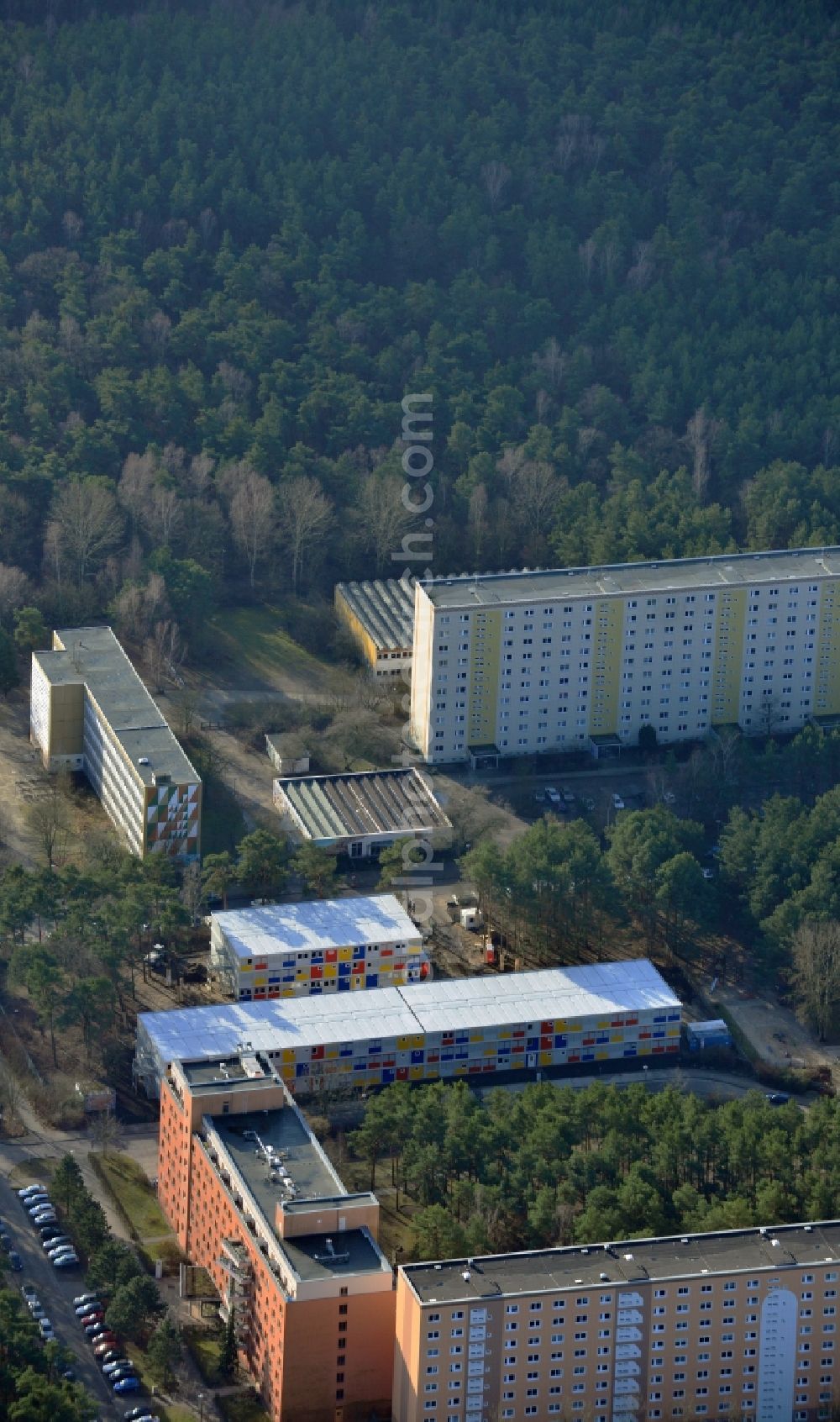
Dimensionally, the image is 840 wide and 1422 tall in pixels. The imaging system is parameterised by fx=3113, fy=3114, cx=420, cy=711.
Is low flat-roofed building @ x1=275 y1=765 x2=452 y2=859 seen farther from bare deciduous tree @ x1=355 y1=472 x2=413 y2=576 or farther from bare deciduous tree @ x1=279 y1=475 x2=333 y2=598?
bare deciduous tree @ x1=355 y1=472 x2=413 y2=576

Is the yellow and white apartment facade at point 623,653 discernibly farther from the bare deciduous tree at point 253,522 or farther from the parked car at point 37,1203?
the parked car at point 37,1203

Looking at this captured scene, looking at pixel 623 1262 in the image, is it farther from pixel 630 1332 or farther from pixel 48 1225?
pixel 48 1225

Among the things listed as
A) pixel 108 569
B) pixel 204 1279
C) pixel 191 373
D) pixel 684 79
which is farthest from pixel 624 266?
pixel 204 1279

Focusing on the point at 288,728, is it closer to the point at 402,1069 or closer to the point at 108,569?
the point at 108,569

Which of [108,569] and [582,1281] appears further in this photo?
[108,569]

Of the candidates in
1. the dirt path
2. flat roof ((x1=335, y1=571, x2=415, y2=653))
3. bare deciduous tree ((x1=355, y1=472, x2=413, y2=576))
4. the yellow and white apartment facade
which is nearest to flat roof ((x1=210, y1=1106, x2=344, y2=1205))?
the dirt path

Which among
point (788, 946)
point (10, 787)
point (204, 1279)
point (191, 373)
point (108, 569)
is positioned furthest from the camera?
point (191, 373)

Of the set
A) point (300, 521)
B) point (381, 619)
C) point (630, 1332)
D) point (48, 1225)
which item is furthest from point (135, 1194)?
point (300, 521)
